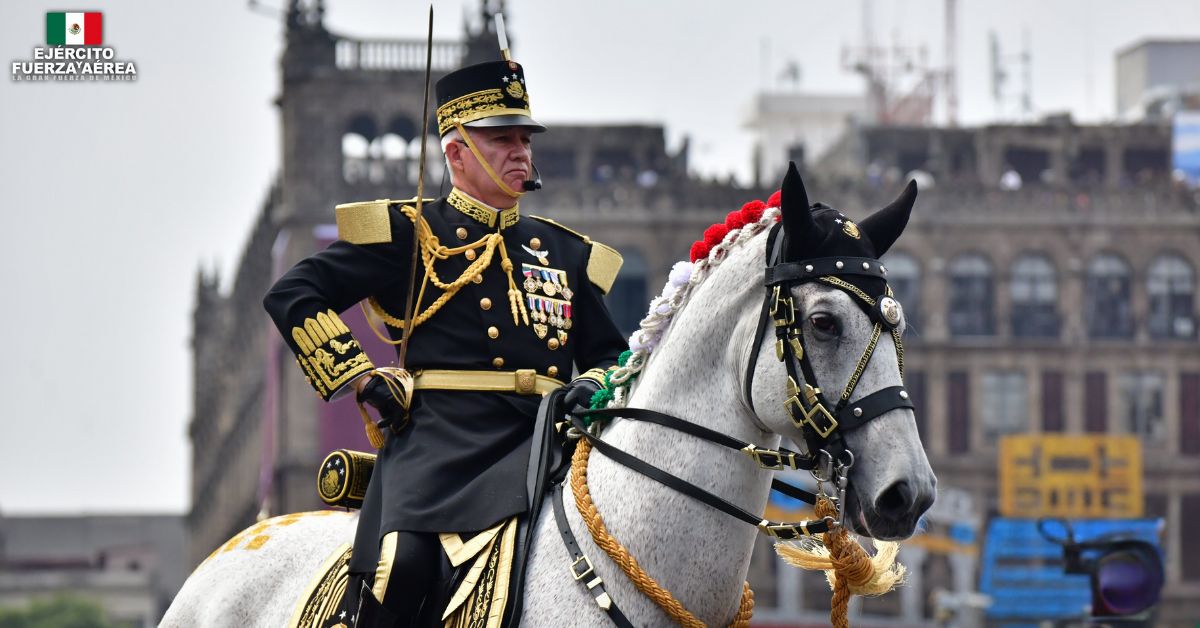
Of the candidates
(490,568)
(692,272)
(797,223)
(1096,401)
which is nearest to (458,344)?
(490,568)

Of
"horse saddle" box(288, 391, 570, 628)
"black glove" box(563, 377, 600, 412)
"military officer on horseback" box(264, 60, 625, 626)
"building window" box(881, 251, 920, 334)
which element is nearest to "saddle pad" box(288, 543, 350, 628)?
"horse saddle" box(288, 391, 570, 628)

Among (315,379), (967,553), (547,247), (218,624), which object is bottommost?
(967,553)

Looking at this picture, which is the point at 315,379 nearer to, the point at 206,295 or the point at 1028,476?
the point at 1028,476

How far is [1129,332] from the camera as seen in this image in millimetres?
72250

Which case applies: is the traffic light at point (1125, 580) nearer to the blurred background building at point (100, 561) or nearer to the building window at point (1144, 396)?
the building window at point (1144, 396)

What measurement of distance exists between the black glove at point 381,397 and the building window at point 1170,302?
67.8 m

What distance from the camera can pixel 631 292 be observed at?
6988 centimetres

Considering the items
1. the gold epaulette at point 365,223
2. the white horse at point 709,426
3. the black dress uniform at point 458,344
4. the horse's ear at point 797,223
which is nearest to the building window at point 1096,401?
the black dress uniform at point 458,344

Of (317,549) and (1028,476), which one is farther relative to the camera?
(1028,476)

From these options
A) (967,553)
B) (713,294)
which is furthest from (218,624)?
(967,553)

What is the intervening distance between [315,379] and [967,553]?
62.9 meters

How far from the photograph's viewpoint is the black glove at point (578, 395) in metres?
7.30

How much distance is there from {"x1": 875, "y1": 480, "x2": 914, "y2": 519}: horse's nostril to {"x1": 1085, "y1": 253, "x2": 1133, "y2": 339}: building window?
6794 centimetres

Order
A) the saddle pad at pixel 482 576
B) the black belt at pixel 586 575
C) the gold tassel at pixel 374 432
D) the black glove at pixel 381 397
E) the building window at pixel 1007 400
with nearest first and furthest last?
the black belt at pixel 586 575 → the saddle pad at pixel 482 576 → the black glove at pixel 381 397 → the gold tassel at pixel 374 432 → the building window at pixel 1007 400
